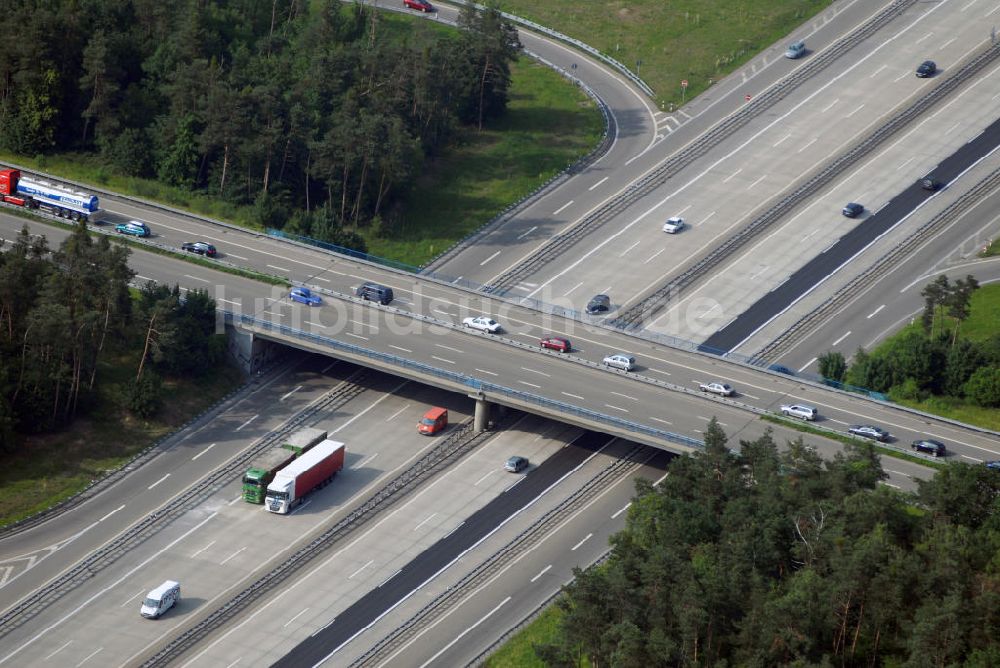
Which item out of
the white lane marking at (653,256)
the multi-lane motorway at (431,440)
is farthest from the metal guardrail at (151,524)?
the white lane marking at (653,256)

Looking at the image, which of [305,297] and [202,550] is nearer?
[202,550]

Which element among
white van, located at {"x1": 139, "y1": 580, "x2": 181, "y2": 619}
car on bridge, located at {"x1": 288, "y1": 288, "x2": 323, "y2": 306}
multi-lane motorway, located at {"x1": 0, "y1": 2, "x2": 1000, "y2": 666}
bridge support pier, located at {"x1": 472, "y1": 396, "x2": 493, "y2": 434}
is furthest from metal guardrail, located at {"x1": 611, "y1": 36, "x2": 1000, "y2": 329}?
white van, located at {"x1": 139, "y1": 580, "x2": 181, "y2": 619}

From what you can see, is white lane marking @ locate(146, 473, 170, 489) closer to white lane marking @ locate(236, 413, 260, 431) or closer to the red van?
white lane marking @ locate(236, 413, 260, 431)

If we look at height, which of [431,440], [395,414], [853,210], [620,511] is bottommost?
[620,511]

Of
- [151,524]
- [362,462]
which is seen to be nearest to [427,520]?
[362,462]

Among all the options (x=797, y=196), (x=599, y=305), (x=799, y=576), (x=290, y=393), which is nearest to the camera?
(x=799, y=576)

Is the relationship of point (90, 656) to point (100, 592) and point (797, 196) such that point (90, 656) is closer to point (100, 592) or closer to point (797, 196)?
point (100, 592)

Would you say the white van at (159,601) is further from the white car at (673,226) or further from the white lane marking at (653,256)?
the white car at (673,226)
